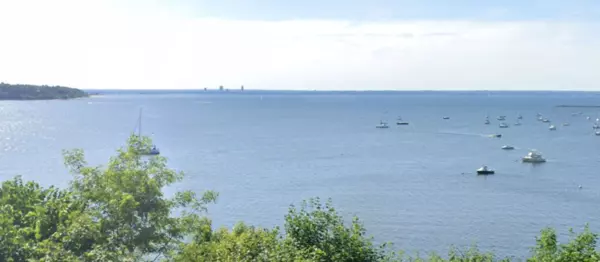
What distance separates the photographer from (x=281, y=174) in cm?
8062

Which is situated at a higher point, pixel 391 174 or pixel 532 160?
pixel 532 160

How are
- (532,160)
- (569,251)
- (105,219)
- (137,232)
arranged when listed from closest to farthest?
(569,251)
(105,219)
(137,232)
(532,160)

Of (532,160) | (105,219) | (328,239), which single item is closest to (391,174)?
(532,160)

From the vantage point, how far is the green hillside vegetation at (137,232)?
21172mm

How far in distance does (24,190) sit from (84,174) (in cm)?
557

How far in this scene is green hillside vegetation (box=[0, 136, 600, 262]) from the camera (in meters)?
21.2

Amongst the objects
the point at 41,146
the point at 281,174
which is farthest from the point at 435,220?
the point at 41,146

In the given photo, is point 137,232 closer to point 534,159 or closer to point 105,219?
point 105,219

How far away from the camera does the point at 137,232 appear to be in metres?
22.7

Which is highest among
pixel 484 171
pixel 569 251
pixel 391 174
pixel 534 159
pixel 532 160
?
pixel 569 251

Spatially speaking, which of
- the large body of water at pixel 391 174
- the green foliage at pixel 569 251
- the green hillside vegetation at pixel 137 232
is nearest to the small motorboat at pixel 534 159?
the large body of water at pixel 391 174

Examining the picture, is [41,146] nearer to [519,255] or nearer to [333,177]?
[333,177]

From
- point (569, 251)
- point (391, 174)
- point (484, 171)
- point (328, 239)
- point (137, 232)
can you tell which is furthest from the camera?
point (391, 174)

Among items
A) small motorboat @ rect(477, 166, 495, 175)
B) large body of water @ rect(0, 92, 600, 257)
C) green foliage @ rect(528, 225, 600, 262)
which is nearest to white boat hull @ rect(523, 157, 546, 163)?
large body of water @ rect(0, 92, 600, 257)
